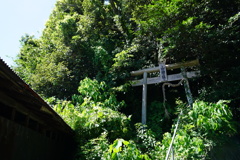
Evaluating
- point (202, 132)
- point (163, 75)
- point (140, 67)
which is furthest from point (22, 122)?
point (140, 67)

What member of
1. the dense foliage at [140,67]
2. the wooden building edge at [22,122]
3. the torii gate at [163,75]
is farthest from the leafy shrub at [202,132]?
the wooden building edge at [22,122]

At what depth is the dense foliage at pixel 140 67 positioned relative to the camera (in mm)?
5500

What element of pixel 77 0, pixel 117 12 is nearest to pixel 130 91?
pixel 117 12

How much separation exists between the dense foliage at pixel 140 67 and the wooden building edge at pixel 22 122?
1.15 metres

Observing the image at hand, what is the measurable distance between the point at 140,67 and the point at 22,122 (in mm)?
6682

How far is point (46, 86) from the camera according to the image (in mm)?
10109

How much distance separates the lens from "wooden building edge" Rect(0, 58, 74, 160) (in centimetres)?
274

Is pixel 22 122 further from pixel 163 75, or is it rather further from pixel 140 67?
pixel 140 67

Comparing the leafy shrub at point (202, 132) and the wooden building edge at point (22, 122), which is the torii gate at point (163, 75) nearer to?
the leafy shrub at point (202, 132)

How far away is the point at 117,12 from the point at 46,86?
675 centimetres

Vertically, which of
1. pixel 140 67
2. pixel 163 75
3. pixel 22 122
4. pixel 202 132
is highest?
pixel 140 67

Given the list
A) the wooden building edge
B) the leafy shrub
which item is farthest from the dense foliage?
the wooden building edge

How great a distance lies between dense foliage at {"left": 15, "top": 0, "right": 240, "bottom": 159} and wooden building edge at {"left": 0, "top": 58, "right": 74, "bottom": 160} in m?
1.15

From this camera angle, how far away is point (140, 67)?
9766mm
